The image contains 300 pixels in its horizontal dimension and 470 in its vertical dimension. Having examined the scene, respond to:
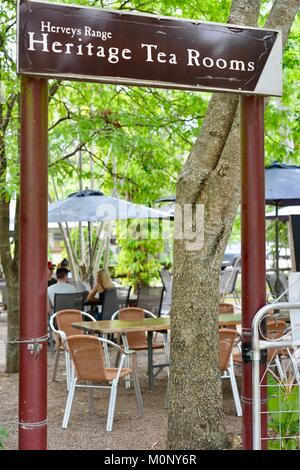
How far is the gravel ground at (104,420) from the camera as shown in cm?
558

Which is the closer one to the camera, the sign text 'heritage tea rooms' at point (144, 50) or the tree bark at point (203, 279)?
the sign text 'heritage tea rooms' at point (144, 50)

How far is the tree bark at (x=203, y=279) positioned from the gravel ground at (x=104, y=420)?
527 millimetres

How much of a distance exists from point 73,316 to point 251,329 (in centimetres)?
472

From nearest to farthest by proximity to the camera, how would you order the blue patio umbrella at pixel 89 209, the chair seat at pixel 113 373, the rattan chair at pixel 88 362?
the rattan chair at pixel 88 362 → the chair seat at pixel 113 373 → the blue patio umbrella at pixel 89 209

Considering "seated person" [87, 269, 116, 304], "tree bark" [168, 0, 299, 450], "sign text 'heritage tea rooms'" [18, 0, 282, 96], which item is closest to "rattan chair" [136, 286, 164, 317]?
"seated person" [87, 269, 116, 304]

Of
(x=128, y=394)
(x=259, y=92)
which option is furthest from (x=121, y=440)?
(x=259, y=92)

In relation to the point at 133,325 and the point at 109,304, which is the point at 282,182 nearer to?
the point at 109,304

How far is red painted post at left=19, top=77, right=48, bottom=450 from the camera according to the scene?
3424 mm

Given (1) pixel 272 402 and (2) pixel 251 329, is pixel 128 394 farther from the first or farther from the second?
(2) pixel 251 329

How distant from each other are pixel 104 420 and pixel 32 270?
133 inches

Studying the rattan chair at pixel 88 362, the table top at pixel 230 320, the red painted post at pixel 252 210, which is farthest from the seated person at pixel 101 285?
the red painted post at pixel 252 210

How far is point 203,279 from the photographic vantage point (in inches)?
192

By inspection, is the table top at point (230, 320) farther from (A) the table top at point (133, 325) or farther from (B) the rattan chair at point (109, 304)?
(B) the rattan chair at point (109, 304)

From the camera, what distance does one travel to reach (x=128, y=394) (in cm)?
753
